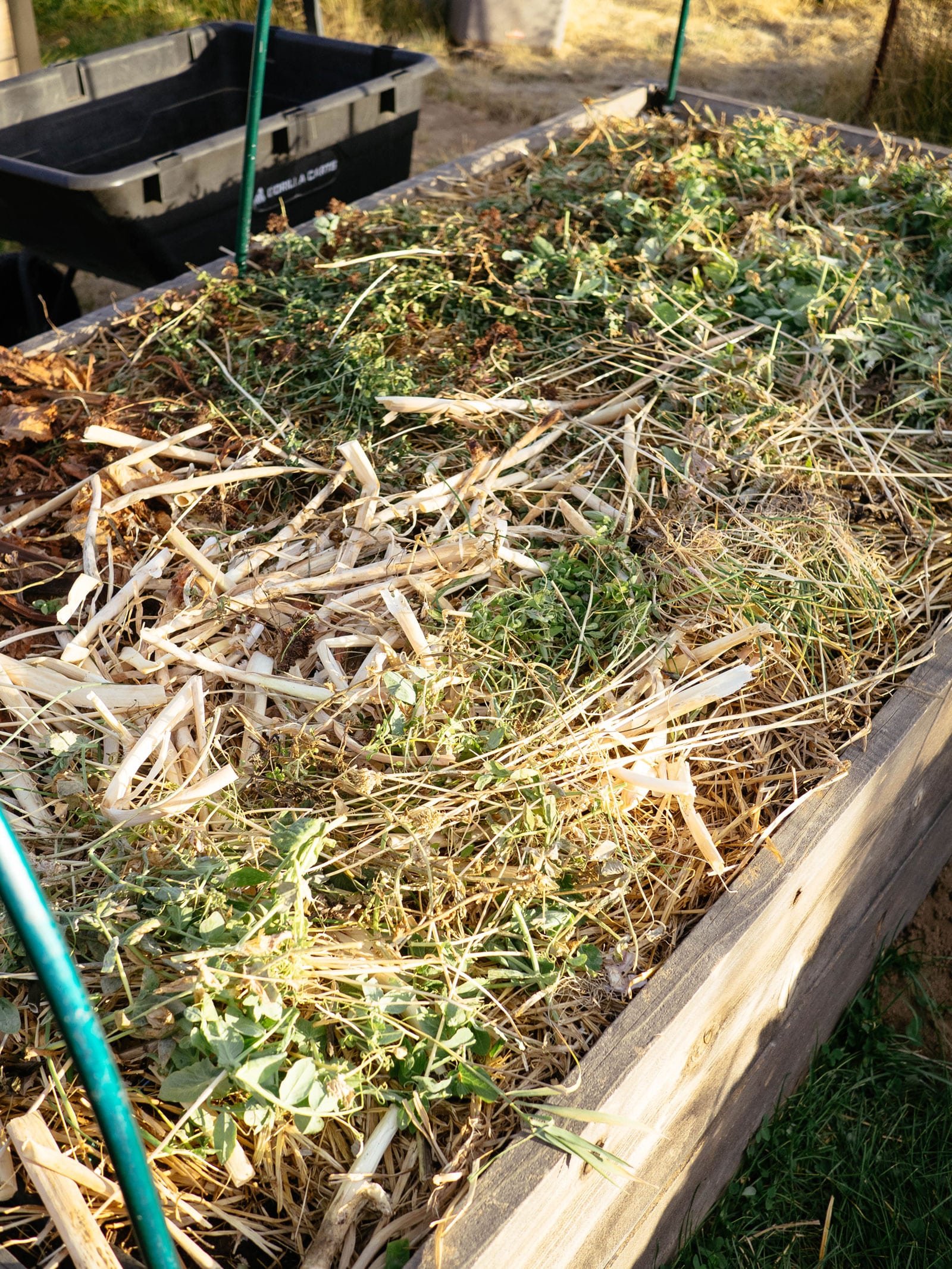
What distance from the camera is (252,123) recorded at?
261 centimetres

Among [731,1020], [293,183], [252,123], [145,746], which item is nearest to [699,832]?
[731,1020]

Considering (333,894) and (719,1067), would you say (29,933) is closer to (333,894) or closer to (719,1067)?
(333,894)

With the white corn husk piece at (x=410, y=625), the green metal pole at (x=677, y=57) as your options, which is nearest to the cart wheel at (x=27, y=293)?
the green metal pole at (x=677, y=57)

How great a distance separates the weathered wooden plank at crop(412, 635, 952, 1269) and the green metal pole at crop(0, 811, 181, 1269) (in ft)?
1.18

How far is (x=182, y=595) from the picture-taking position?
1974 mm

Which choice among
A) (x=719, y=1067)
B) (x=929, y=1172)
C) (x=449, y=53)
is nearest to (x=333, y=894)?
(x=719, y=1067)

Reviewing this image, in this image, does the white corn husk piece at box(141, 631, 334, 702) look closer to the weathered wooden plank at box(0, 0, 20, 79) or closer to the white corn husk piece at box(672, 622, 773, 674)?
the white corn husk piece at box(672, 622, 773, 674)

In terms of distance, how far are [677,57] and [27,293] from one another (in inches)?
102

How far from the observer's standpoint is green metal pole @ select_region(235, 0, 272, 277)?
2.48 meters

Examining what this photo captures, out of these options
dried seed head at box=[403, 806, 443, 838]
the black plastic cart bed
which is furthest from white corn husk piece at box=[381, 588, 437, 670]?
the black plastic cart bed

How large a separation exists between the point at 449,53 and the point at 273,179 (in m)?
5.42

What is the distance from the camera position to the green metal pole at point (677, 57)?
146 inches

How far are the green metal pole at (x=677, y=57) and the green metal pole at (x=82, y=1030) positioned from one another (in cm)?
374

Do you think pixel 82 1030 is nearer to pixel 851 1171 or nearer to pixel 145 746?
pixel 145 746
